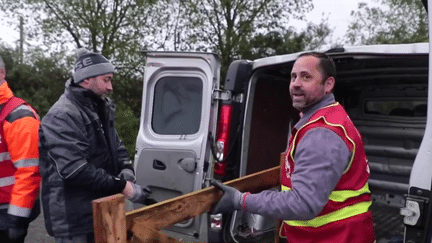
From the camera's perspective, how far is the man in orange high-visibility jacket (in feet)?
8.18

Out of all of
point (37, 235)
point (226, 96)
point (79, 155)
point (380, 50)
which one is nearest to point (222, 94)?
point (226, 96)

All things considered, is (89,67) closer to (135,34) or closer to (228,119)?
(228,119)

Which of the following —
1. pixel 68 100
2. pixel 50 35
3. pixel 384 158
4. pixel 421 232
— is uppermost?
pixel 50 35

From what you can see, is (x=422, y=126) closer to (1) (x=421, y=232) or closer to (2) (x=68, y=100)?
(1) (x=421, y=232)

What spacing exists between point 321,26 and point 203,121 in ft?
63.8

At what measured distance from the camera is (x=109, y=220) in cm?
174

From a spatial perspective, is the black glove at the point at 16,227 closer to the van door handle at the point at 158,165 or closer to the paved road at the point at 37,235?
the van door handle at the point at 158,165

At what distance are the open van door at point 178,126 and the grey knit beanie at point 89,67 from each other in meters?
1.17

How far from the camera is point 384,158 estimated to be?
4883 millimetres

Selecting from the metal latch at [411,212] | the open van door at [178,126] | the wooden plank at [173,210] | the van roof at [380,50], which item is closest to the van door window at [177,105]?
the open van door at [178,126]

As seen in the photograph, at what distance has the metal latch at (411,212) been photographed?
1.69m

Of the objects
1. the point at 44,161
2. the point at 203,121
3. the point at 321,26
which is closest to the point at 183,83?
the point at 203,121

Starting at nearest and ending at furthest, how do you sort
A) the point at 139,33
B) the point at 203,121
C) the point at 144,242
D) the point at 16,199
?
the point at 144,242 < the point at 16,199 < the point at 203,121 < the point at 139,33

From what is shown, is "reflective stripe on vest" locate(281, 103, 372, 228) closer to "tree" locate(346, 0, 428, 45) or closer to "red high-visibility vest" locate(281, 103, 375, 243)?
"red high-visibility vest" locate(281, 103, 375, 243)
